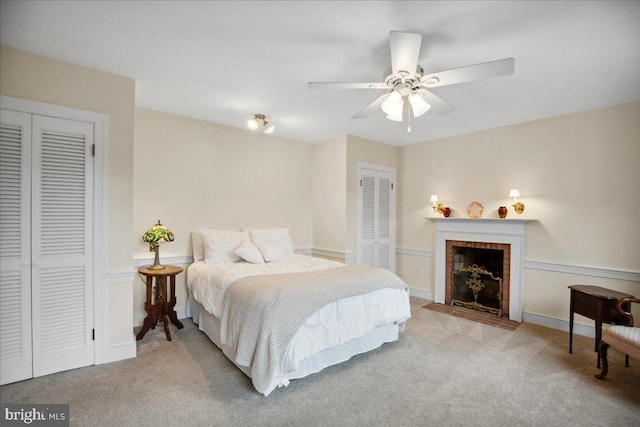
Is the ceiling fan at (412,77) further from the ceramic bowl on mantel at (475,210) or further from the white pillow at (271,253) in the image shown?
the ceramic bowl on mantel at (475,210)

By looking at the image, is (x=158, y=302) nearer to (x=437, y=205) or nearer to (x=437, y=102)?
(x=437, y=102)

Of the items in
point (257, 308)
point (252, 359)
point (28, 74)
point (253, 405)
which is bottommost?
point (253, 405)

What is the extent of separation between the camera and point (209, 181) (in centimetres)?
415

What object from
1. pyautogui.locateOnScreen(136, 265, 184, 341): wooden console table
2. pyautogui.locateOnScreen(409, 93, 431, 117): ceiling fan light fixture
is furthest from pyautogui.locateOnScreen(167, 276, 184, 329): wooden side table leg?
pyautogui.locateOnScreen(409, 93, 431, 117): ceiling fan light fixture

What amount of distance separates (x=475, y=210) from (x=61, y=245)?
4.83 meters

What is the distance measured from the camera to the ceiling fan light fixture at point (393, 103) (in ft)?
7.73

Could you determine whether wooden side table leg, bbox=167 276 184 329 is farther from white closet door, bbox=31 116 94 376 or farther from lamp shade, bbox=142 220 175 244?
white closet door, bbox=31 116 94 376

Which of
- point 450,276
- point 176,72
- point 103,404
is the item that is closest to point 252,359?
point 103,404

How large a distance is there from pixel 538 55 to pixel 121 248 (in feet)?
12.6

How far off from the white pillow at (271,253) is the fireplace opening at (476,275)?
2.60 meters

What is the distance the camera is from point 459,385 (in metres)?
2.44

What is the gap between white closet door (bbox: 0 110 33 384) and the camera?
2.34 m

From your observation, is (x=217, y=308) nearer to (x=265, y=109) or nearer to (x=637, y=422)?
(x=265, y=109)

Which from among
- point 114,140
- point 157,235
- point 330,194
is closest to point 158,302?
point 157,235
